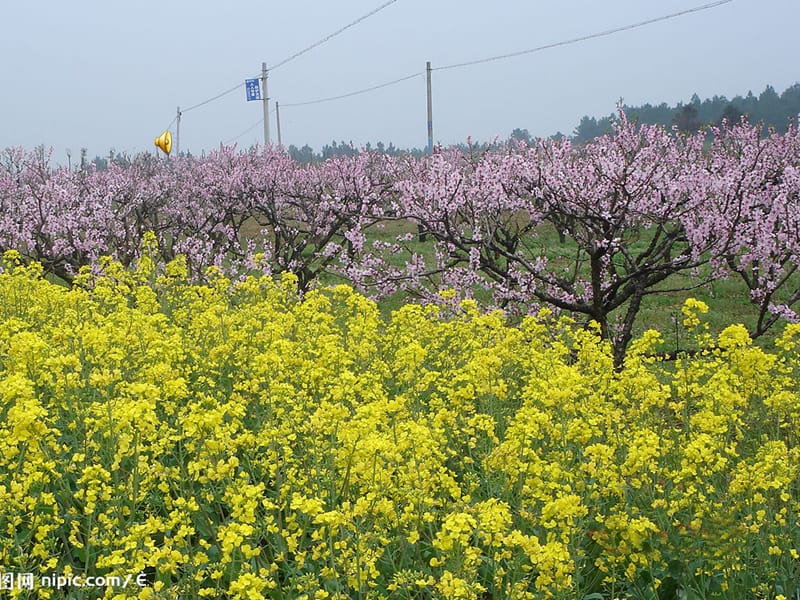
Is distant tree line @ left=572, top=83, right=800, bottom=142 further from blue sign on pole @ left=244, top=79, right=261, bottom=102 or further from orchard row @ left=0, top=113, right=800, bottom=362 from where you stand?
orchard row @ left=0, top=113, right=800, bottom=362

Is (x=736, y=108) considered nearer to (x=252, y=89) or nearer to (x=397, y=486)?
(x=252, y=89)

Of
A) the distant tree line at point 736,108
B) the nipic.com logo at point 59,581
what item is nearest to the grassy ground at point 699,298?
the nipic.com logo at point 59,581

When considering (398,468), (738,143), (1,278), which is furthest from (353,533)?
(738,143)

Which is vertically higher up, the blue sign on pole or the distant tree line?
the distant tree line

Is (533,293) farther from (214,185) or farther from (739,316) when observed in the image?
(214,185)

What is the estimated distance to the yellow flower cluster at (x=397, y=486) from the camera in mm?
2992

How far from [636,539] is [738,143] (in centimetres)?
1546

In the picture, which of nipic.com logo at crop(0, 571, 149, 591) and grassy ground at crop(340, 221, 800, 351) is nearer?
nipic.com logo at crop(0, 571, 149, 591)

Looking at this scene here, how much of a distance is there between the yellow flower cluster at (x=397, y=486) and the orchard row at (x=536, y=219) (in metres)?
3.19

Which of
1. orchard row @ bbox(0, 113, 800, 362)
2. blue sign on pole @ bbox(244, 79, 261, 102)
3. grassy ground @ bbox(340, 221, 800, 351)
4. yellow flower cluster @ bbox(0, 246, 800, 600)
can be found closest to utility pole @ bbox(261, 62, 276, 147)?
blue sign on pole @ bbox(244, 79, 261, 102)

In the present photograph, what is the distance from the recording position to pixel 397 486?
344 centimetres

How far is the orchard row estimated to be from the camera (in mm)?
8031

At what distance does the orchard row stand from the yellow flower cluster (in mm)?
3189

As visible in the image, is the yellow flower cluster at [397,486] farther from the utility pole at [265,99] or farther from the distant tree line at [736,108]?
the distant tree line at [736,108]
